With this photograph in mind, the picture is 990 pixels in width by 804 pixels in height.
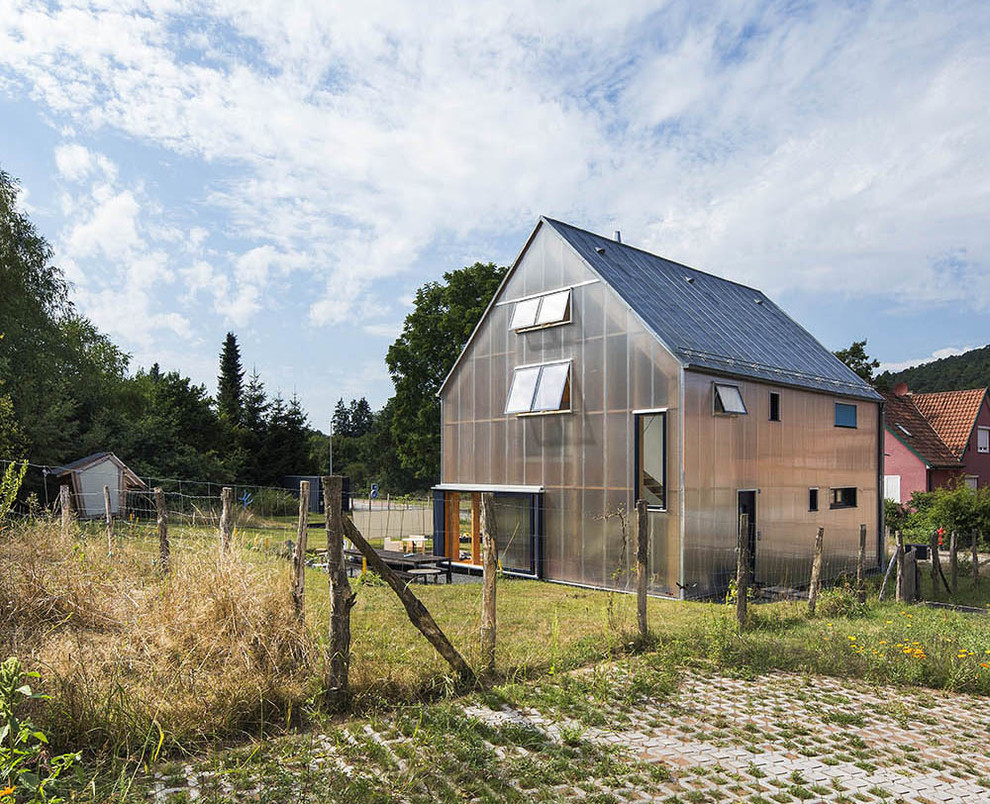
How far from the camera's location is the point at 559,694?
6.54m

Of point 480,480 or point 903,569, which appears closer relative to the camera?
→ point 903,569

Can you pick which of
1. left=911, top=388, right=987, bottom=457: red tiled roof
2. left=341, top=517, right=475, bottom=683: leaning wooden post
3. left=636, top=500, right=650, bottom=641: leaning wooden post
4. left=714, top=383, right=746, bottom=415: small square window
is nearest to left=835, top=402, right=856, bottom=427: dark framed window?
left=714, top=383, right=746, bottom=415: small square window

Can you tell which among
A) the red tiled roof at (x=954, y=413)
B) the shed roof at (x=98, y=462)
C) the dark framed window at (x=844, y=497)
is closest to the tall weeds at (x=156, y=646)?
the dark framed window at (x=844, y=497)

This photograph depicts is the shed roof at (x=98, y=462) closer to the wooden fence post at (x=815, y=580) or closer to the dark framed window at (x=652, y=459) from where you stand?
the dark framed window at (x=652, y=459)

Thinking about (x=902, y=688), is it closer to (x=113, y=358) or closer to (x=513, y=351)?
(x=513, y=351)

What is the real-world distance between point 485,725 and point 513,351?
12465 mm

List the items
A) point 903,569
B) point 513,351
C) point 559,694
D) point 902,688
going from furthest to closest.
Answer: point 513,351
point 903,569
point 902,688
point 559,694

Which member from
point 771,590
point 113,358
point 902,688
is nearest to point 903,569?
point 771,590

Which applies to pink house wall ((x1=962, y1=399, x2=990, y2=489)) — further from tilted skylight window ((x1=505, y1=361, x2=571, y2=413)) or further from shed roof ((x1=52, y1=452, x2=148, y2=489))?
shed roof ((x1=52, y1=452, x2=148, y2=489))

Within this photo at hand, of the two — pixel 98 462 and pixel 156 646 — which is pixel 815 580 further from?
pixel 98 462

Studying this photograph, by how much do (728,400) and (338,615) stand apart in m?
10.8

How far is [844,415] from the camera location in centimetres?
1903

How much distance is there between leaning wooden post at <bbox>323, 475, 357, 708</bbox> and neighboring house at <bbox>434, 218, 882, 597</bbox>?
25.3ft

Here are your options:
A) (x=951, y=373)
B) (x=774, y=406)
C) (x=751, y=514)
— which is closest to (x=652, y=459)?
(x=751, y=514)
